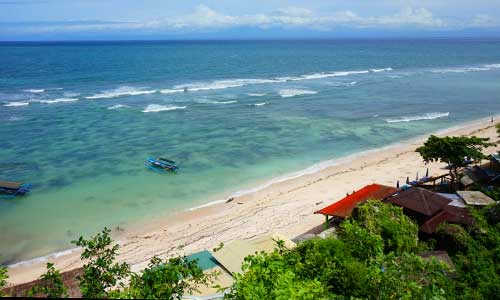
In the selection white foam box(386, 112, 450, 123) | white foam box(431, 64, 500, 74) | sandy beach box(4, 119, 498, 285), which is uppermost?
white foam box(431, 64, 500, 74)

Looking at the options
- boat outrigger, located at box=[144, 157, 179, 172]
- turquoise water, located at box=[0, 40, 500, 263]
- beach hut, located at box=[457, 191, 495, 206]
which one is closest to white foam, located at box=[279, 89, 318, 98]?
turquoise water, located at box=[0, 40, 500, 263]

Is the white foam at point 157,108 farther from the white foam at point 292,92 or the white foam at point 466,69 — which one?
the white foam at point 466,69

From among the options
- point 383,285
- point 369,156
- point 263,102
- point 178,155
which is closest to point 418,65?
point 263,102

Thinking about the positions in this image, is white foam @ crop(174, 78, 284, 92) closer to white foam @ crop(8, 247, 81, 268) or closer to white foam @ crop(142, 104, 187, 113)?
white foam @ crop(142, 104, 187, 113)

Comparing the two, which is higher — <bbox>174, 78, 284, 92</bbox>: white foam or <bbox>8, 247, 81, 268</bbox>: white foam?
<bbox>174, 78, 284, 92</bbox>: white foam

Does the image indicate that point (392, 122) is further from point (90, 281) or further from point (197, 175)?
point (90, 281)

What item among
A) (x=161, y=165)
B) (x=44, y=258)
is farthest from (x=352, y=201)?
(x=161, y=165)
